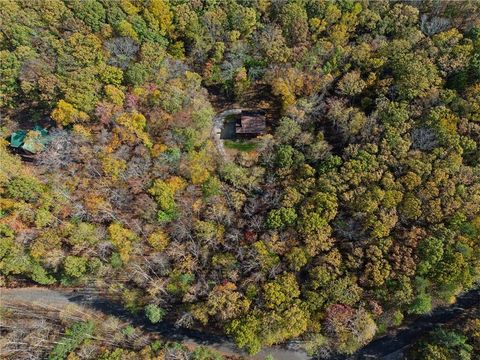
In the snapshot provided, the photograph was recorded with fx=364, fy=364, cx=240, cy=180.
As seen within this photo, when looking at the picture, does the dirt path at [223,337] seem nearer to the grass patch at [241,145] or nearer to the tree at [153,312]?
the tree at [153,312]

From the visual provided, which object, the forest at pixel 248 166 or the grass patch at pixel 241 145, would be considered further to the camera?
the grass patch at pixel 241 145

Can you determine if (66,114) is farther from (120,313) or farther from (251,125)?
(120,313)

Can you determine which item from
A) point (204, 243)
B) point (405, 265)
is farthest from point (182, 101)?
point (405, 265)

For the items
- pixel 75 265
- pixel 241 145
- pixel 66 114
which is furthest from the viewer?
pixel 241 145

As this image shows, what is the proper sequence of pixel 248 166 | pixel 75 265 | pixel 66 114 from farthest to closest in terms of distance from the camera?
pixel 66 114
pixel 248 166
pixel 75 265

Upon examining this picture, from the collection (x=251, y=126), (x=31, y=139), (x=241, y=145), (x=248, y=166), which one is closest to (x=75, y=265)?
(x=31, y=139)

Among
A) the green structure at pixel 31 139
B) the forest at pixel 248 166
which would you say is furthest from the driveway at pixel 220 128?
the green structure at pixel 31 139

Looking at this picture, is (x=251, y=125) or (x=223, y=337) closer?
(x=223, y=337)
